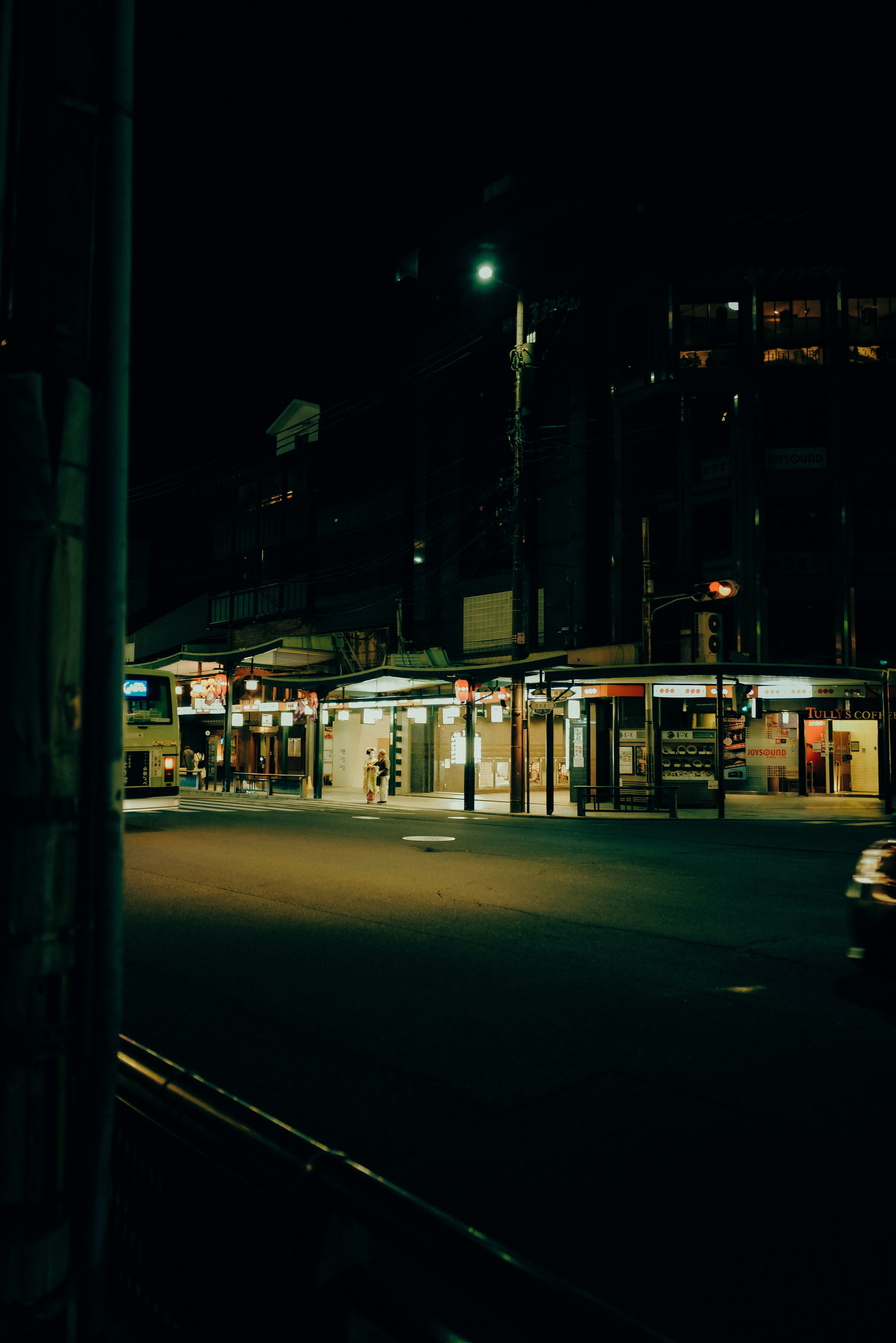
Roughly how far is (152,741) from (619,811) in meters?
12.6

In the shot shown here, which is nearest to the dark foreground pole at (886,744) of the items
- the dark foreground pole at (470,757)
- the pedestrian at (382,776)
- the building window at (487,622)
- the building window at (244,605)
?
the dark foreground pole at (470,757)

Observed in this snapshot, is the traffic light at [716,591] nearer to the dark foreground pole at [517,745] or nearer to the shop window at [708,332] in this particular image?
the dark foreground pole at [517,745]

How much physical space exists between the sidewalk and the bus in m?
4.51

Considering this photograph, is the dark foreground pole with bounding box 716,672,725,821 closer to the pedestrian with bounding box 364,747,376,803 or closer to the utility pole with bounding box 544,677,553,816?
the utility pole with bounding box 544,677,553,816

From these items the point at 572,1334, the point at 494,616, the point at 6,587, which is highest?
the point at 494,616

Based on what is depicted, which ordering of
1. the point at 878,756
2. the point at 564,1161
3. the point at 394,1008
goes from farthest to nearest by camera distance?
1. the point at 878,756
2. the point at 394,1008
3. the point at 564,1161

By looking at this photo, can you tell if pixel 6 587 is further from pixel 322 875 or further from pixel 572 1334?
pixel 322 875

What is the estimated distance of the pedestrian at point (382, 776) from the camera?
29391 mm

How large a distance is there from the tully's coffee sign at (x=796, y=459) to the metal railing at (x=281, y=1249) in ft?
107

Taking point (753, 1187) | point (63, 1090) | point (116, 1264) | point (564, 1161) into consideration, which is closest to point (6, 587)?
point (63, 1090)

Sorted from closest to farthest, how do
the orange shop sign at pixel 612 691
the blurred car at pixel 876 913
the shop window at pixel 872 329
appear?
the blurred car at pixel 876 913 → the orange shop sign at pixel 612 691 → the shop window at pixel 872 329

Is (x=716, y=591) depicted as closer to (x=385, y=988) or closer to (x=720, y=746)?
(x=720, y=746)

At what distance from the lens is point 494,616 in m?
35.8

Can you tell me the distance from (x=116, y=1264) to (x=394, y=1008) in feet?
11.2
